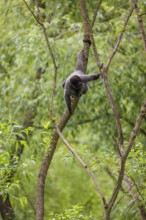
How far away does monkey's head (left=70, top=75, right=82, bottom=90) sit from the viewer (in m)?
6.24

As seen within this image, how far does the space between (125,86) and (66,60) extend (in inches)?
43.7

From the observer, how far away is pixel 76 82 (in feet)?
20.7

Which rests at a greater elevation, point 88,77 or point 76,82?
point 88,77

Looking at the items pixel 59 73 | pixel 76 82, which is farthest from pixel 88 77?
pixel 59 73

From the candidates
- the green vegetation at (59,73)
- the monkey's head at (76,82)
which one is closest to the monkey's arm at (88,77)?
the monkey's head at (76,82)

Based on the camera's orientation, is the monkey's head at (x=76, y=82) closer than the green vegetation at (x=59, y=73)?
Yes

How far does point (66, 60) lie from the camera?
9.62 m

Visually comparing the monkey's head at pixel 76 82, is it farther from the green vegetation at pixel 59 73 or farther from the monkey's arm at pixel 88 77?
the green vegetation at pixel 59 73

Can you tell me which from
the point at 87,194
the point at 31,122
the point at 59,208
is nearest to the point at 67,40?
the point at 31,122

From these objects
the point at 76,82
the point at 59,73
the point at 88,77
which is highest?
the point at 88,77

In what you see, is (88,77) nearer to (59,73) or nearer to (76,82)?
(76,82)

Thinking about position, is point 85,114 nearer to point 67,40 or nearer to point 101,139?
point 101,139

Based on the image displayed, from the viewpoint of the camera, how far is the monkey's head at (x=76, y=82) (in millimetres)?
6238

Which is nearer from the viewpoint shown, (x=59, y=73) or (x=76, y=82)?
(x=76, y=82)
